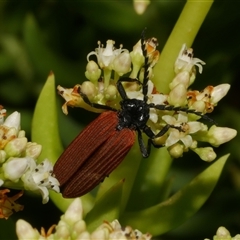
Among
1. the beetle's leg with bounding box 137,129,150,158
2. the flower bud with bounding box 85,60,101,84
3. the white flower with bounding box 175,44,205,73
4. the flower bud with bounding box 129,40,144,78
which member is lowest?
the beetle's leg with bounding box 137,129,150,158

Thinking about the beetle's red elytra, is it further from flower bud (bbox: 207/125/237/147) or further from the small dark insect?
flower bud (bbox: 207/125/237/147)

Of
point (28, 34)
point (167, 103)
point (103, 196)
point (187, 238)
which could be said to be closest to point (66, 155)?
point (103, 196)

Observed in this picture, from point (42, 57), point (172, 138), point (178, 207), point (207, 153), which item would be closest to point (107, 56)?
point (172, 138)

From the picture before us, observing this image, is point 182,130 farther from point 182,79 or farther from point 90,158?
point 90,158

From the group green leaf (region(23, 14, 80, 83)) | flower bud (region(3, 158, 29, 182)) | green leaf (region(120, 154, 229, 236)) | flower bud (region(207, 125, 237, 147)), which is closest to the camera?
flower bud (region(3, 158, 29, 182))

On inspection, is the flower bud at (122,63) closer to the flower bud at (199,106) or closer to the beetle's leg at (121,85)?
the beetle's leg at (121,85)

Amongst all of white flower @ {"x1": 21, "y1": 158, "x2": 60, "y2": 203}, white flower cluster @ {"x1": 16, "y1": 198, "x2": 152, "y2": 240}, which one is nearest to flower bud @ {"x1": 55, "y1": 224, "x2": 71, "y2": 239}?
white flower cluster @ {"x1": 16, "y1": 198, "x2": 152, "y2": 240}

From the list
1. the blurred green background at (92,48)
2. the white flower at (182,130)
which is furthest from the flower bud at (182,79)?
the blurred green background at (92,48)
